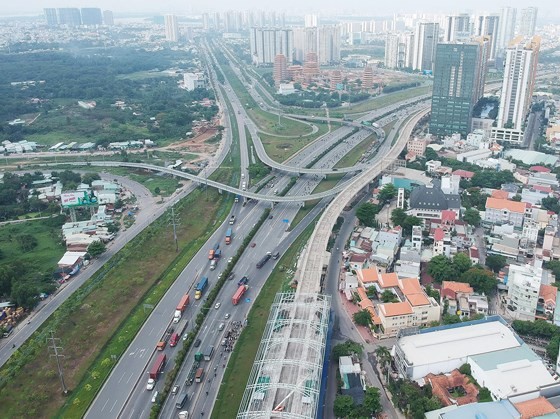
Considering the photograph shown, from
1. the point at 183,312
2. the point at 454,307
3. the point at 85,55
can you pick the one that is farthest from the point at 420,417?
the point at 85,55

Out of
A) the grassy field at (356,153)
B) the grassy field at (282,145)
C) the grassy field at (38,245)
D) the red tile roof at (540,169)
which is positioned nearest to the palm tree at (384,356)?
the grassy field at (38,245)

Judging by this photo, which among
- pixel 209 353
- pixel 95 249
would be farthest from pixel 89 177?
pixel 209 353

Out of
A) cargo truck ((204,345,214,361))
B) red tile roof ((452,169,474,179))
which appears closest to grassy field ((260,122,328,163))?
red tile roof ((452,169,474,179))

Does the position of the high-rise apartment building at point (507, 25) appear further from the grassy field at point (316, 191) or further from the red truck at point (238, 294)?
the red truck at point (238, 294)

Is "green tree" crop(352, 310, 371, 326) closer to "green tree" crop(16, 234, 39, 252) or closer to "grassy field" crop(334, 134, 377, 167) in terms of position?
"green tree" crop(16, 234, 39, 252)

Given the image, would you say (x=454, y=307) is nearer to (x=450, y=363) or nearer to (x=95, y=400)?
(x=450, y=363)

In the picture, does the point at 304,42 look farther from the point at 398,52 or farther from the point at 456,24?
the point at 456,24

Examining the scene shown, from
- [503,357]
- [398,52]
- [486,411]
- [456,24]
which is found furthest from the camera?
[398,52]
